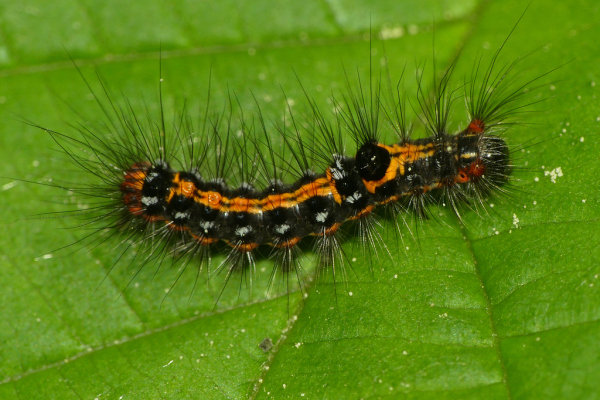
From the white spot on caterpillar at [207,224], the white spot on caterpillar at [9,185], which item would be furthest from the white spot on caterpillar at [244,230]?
the white spot on caterpillar at [9,185]

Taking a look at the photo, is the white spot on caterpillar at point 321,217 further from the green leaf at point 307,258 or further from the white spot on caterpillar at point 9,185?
the white spot on caterpillar at point 9,185

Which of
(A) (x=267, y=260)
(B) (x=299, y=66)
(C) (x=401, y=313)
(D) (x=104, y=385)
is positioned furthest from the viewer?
(B) (x=299, y=66)

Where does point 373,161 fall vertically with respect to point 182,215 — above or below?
above

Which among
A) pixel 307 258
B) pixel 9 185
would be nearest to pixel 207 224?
pixel 307 258

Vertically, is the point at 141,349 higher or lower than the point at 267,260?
lower

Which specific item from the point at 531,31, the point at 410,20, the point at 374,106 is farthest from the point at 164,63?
the point at 531,31

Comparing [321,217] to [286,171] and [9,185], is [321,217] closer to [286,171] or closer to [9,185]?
[286,171]

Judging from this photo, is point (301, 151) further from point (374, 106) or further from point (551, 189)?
point (551, 189)

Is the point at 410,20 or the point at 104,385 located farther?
the point at 410,20

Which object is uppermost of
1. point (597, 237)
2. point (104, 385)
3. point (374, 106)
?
point (374, 106)
